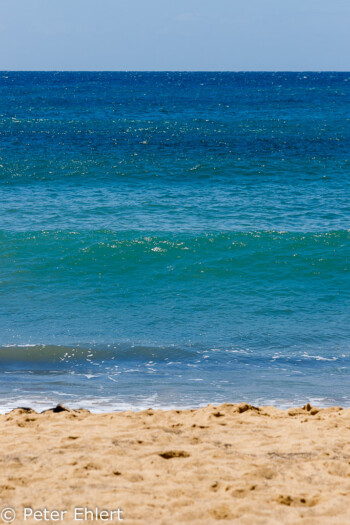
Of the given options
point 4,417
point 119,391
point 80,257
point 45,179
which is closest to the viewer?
point 4,417

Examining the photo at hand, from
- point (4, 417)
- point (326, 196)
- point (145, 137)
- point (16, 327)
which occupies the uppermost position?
point (145, 137)

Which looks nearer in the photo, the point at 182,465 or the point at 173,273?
the point at 182,465

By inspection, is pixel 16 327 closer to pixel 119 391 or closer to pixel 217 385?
pixel 119 391

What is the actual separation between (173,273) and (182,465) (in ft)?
31.8

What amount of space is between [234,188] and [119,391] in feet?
51.4

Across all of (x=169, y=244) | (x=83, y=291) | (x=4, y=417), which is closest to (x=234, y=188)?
(x=169, y=244)

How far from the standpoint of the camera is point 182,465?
6.37 meters

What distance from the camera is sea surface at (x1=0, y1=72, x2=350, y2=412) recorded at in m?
10.5

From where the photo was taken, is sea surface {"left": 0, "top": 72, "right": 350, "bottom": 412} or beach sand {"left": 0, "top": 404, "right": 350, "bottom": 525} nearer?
beach sand {"left": 0, "top": 404, "right": 350, "bottom": 525}

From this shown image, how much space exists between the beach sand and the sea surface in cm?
145

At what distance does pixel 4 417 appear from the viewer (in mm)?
8133

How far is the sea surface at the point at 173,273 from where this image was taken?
10484mm

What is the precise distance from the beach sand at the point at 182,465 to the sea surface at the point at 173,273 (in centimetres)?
145

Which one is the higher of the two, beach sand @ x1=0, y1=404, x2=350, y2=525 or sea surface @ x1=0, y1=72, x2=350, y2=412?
sea surface @ x1=0, y1=72, x2=350, y2=412
